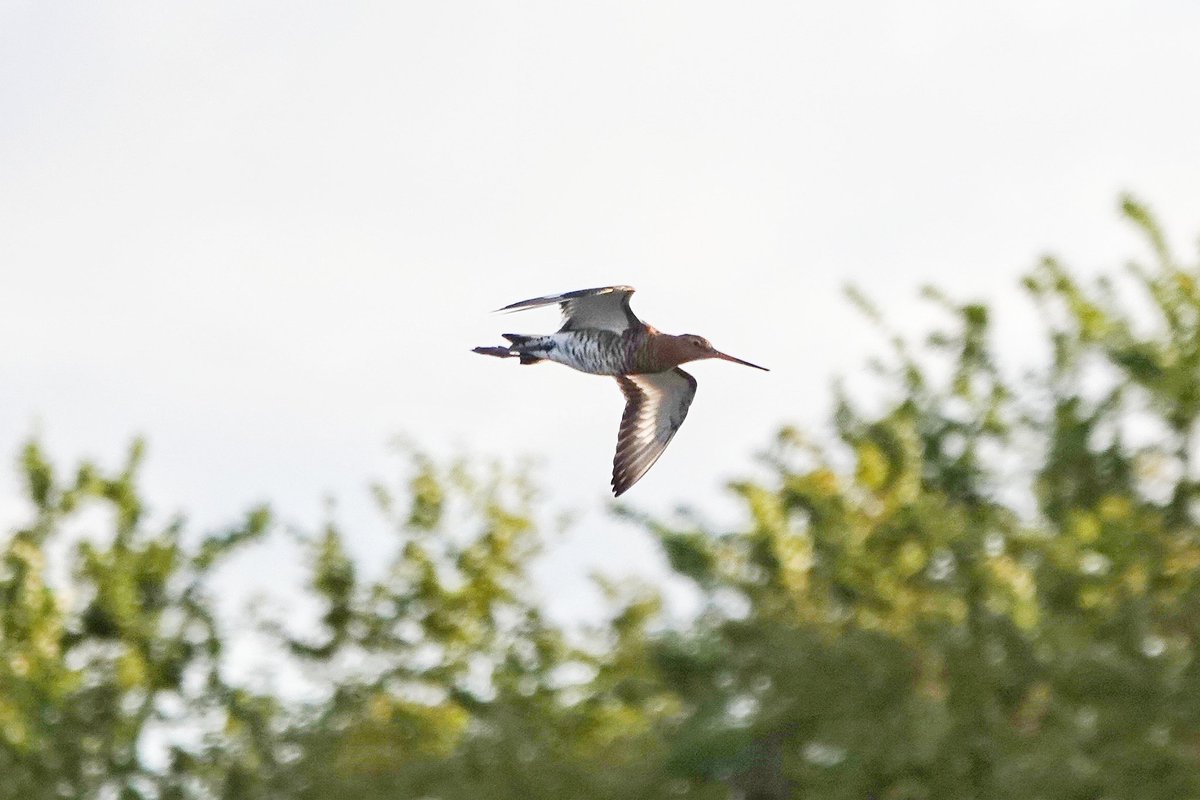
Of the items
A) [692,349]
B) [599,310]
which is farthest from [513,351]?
[692,349]

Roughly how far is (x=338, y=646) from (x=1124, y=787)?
395 inches

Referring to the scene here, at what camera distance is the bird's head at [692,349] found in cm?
1839

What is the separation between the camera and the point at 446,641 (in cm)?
2120

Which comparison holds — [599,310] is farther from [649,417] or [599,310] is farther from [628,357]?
[649,417]

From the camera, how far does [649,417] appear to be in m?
19.0

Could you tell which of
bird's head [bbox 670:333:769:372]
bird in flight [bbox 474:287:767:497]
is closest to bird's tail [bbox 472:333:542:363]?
bird in flight [bbox 474:287:767:497]

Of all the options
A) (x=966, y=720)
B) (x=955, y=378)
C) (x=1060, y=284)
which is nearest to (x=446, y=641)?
(x=955, y=378)

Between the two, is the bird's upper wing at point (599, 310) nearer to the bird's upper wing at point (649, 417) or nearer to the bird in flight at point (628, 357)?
the bird in flight at point (628, 357)

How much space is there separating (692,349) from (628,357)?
62 cm

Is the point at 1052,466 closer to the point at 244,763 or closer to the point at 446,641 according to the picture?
the point at 446,641

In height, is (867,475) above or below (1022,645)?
above

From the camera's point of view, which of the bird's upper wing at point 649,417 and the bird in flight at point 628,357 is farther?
the bird's upper wing at point 649,417

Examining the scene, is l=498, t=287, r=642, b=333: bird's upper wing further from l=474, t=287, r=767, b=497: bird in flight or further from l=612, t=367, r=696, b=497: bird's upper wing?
l=612, t=367, r=696, b=497: bird's upper wing

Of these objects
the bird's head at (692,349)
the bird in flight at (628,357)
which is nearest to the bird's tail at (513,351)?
the bird in flight at (628,357)
